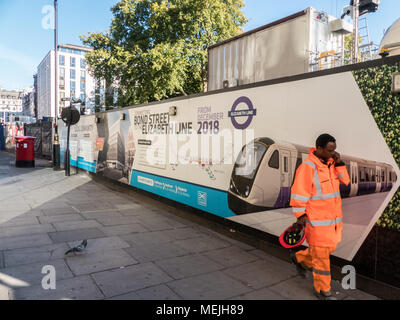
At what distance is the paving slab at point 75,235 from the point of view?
17.0 feet

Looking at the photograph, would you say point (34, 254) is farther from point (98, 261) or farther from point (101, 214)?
point (101, 214)

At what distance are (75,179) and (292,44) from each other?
943 centimetres

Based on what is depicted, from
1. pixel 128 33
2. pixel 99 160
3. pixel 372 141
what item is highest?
pixel 128 33

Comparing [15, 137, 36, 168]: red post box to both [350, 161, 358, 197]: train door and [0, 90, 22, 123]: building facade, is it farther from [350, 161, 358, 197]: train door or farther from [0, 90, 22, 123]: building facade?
[0, 90, 22, 123]: building facade

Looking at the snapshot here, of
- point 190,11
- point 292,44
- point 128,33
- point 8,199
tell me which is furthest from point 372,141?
point 128,33

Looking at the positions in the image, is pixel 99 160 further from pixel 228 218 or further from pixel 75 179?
pixel 228 218

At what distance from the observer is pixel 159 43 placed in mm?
22859

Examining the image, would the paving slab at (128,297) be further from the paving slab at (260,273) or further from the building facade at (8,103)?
the building facade at (8,103)

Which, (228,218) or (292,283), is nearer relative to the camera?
(292,283)

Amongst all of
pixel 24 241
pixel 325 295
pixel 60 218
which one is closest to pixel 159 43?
pixel 60 218

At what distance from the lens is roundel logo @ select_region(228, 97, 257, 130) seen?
205 inches

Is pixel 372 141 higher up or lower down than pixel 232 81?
lower down
